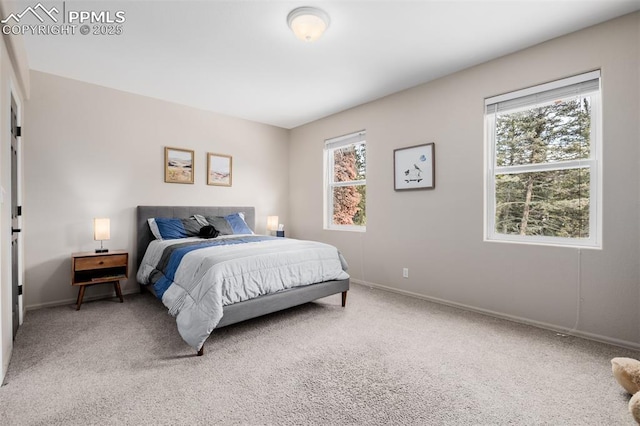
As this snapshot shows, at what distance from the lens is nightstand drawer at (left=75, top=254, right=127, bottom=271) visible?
3289mm

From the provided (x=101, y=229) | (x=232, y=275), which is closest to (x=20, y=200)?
(x=101, y=229)

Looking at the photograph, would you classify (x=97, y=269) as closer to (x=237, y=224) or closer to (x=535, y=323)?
(x=237, y=224)

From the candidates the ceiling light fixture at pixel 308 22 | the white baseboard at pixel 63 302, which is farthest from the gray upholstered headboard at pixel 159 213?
the ceiling light fixture at pixel 308 22

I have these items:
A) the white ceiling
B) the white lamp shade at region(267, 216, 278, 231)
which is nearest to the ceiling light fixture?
the white ceiling

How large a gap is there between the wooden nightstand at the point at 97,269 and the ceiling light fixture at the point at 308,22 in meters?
3.02

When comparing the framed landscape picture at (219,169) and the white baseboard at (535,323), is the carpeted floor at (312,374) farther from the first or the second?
the framed landscape picture at (219,169)

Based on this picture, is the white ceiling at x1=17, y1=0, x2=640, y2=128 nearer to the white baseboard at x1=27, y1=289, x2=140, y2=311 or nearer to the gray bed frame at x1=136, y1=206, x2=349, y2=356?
the gray bed frame at x1=136, y1=206, x2=349, y2=356

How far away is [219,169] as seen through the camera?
4.82m

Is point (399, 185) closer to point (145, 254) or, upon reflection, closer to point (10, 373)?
point (145, 254)

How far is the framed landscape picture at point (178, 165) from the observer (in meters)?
4.31

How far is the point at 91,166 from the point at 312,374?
358 centimetres

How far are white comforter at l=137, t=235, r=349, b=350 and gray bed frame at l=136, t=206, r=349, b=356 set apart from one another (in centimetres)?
6

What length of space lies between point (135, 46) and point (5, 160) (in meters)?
1.47

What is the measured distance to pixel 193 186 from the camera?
457 cm
